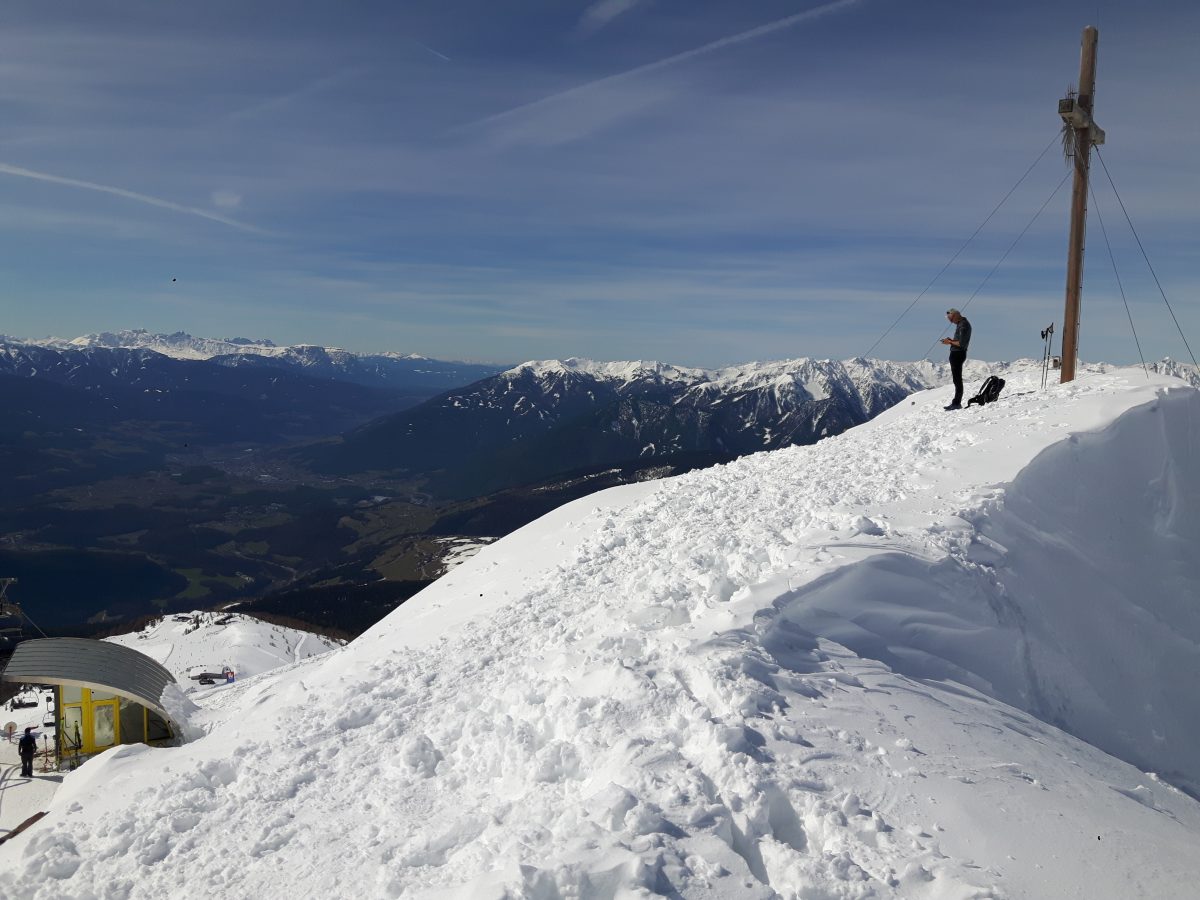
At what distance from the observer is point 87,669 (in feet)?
53.4

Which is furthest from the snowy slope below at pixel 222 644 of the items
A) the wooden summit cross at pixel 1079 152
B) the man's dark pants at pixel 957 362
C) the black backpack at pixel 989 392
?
the wooden summit cross at pixel 1079 152

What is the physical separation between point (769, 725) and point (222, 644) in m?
48.6

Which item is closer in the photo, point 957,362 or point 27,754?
point 27,754

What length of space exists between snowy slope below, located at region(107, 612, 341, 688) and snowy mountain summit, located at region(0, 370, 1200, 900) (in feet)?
105

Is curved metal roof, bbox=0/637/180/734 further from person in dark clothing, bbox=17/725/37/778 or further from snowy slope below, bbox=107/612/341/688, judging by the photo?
snowy slope below, bbox=107/612/341/688

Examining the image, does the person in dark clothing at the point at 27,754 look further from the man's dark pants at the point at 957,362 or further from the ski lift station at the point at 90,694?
the man's dark pants at the point at 957,362

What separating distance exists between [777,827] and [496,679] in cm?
454

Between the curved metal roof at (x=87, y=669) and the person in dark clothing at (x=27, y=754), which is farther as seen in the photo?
the curved metal roof at (x=87, y=669)

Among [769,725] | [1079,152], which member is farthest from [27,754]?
[1079,152]

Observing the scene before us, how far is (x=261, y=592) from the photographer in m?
164

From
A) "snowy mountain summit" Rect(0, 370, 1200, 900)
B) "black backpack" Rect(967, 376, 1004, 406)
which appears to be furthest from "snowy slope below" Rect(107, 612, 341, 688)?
"black backpack" Rect(967, 376, 1004, 406)

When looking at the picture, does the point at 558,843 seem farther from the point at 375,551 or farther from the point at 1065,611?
the point at 375,551

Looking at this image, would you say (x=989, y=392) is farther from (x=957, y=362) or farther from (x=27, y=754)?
(x=27, y=754)

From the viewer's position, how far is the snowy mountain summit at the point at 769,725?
17.4ft
